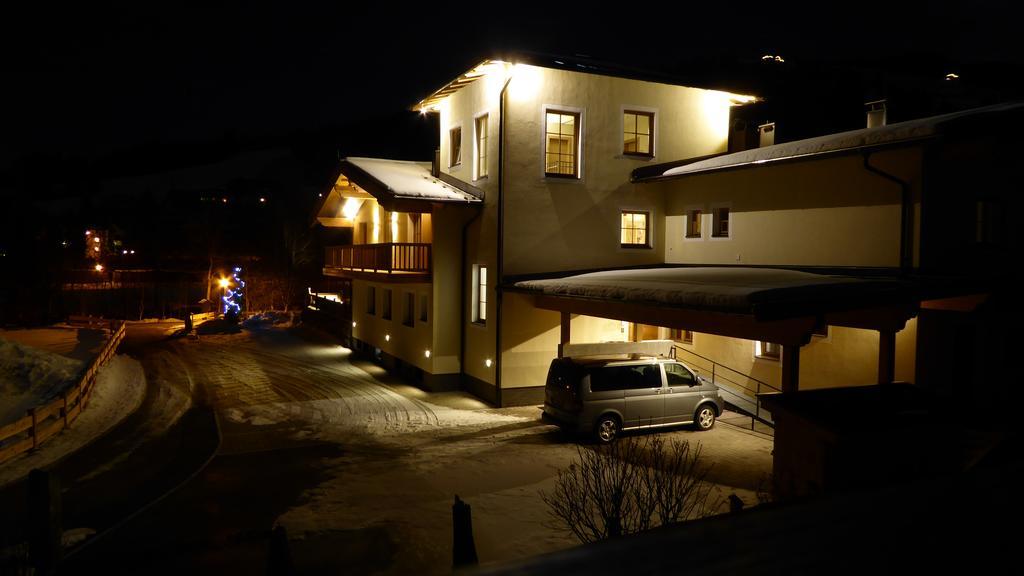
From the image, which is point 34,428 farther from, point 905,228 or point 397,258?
point 905,228

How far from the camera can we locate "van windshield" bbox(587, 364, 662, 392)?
1408 cm

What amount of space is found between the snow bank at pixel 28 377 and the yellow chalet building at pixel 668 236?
9435mm

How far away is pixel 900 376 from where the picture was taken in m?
13.6

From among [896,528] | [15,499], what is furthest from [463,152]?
[896,528]

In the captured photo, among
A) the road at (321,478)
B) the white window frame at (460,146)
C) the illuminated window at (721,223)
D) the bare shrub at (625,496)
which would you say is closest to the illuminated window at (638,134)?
the illuminated window at (721,223)

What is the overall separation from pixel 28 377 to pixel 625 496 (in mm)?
17336

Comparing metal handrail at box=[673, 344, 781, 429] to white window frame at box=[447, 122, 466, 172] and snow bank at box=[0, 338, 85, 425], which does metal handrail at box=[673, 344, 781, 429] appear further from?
snow bank at box=[0, 338, 85, 425]

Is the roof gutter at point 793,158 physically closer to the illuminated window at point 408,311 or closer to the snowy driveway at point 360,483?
the snowy driveway at point 360,483

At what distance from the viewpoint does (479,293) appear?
19609 millimetres

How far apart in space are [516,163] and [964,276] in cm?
1091

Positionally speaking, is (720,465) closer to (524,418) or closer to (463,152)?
(524,418)

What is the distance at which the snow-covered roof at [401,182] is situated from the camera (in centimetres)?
1895

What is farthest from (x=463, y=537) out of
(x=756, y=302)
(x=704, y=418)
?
(x=704, y=418)

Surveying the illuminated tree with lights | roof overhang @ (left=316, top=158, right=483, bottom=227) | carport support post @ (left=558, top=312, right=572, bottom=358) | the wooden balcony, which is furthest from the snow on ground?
the illuminated tree with lights
